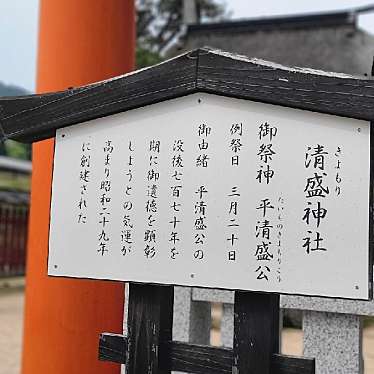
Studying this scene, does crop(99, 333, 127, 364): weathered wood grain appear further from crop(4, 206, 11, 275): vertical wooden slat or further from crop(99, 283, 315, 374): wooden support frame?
crop(4, 206, 11, 275): vertical wooden slat

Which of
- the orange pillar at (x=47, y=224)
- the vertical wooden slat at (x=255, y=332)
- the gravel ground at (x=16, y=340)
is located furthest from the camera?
the gravel ground at (x=16, y=340)

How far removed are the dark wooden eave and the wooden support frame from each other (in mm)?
619

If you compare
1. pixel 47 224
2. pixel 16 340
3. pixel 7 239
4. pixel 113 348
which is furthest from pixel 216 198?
pixel 7 239

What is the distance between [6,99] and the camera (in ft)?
6.56

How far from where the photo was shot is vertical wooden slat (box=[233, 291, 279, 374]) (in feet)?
5.22

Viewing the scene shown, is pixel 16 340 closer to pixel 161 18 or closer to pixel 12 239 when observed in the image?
pixel 12 239


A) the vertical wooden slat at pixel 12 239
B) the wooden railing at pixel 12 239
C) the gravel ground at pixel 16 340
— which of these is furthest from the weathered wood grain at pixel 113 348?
the vertical wooden slat at pixel 12 239

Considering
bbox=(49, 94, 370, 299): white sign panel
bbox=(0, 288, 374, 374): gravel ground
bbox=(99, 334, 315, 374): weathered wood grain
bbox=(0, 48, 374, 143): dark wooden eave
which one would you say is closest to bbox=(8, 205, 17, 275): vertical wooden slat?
bbox=(0, 288, 374, 374): gravel ground

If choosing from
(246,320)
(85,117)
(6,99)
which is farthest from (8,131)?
(246,320)

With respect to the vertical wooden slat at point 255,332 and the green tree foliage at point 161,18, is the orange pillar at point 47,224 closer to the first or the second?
the vertical wooden slat at point 255,332

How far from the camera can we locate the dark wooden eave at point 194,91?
148 centimetres

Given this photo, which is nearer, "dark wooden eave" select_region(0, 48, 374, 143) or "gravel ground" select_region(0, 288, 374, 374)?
→ "dark wooden eave" select_region(0, 48, 374, 143)

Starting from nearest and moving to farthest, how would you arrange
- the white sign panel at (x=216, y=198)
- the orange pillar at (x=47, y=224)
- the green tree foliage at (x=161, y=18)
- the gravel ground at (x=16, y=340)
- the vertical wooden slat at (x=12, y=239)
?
the white sign panel at (x=216, y=198), the orange pillar at (x=47, y=224), the gravel ground at (x=16, y=340), the vertical wooden slat at (x=12, y=239), the green tree foliage at (x=161, y=18)

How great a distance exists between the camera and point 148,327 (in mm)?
1794
